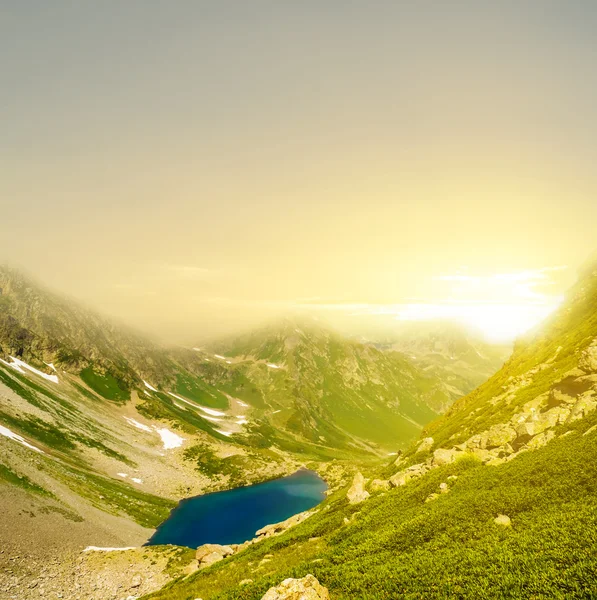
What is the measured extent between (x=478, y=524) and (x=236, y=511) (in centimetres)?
15330

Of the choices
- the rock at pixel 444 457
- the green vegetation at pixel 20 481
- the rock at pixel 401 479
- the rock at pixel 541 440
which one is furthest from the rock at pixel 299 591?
the green vegetation at pixel 20 481

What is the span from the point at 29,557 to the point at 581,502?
9520cm

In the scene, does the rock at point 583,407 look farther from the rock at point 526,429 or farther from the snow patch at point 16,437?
the snow patch at point 16,437

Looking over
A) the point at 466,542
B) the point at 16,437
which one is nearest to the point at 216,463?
the point at 16,437

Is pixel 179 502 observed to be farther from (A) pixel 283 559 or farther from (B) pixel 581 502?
(B) pixel 581 502

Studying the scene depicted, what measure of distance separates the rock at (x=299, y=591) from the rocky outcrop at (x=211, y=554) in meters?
35.1

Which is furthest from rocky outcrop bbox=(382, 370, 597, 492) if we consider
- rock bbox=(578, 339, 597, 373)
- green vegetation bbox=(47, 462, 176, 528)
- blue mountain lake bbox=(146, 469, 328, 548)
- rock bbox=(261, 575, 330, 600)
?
green vegetation bbox=(47, 462, 176, 528)

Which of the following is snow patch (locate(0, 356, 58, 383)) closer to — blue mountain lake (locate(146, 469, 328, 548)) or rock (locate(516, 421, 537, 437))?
blue mountain lake (locate(146, 469, 328, 548))

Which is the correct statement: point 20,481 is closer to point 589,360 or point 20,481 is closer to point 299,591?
point 299,591

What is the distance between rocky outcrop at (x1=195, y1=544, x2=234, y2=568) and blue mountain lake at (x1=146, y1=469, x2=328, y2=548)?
68.0 m

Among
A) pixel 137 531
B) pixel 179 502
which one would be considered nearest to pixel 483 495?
pixel 137 531

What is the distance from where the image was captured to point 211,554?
162ft

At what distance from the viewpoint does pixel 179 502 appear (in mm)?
142625

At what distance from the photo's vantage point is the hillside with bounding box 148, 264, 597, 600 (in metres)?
16.3
